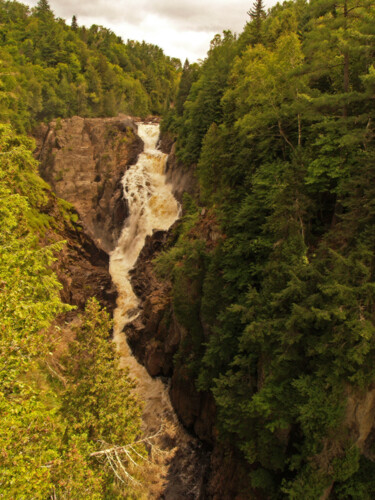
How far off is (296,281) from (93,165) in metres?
45.5

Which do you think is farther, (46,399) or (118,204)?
(118,204)

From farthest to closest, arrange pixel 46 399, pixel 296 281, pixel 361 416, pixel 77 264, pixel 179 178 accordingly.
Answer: pixel 179 178 < pixel 77 264 < pixel 296 281 < pixel 361 416 < pixel 46 399

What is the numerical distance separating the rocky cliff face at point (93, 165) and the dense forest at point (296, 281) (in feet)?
77.8

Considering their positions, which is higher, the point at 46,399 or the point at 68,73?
the point at 68,73

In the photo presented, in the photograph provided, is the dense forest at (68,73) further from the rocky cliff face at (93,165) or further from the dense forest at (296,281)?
the dense forest at (296,281)

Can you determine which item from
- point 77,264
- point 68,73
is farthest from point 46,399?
point 68,73

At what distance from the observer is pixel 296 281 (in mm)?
12156

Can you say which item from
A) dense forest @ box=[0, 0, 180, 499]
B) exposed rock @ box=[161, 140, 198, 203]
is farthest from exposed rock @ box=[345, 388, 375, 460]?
exposed rock @ box=[161, 140, 198, 203]

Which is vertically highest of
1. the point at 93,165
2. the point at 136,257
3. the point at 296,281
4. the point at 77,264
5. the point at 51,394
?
the point at 93,165

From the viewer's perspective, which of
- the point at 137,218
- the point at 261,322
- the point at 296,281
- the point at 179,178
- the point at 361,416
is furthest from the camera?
the point at 179,178

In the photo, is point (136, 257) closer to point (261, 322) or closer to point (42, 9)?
point (261, 322)

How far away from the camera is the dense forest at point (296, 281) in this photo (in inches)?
424

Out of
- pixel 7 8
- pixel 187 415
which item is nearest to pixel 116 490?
pixel 187 415

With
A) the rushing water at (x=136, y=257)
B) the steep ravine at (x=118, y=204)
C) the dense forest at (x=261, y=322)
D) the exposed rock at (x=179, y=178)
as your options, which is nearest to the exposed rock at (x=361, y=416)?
the dense forest at (x=261, y=322)
